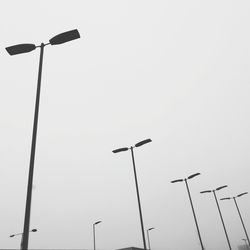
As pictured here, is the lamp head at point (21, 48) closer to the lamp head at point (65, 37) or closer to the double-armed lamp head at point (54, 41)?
the double-armed lamp head at point (54, 41)

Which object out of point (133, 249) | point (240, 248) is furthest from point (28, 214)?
point (240, 248)

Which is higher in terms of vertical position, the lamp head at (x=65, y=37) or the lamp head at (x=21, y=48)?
the lamp head at (x=65, y=37)

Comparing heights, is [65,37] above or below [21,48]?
above

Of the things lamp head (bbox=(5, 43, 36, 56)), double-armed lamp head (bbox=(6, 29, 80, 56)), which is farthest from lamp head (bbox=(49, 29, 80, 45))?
lamp head (bbox=(5, 43, 36, 56))

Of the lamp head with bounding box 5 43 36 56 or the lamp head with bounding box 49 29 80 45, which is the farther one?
the lamp head with bounding box 5 43 36 56

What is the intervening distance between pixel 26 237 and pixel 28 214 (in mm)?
574

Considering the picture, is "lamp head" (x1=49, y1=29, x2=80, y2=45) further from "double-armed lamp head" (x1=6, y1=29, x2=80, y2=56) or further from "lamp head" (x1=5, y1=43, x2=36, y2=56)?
"lamp head" (x1=5, y1=43, x2=36, y2=56)

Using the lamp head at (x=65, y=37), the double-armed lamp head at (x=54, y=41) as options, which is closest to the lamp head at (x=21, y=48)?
the double-armed lamp head at (x=54, y=41)

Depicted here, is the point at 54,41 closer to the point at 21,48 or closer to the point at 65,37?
the point at 65,37

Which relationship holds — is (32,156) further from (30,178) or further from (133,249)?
(133,249)

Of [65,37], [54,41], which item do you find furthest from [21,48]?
[65,37]

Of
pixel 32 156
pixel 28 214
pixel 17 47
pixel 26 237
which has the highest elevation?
pixel 17 47

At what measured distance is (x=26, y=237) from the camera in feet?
23.7

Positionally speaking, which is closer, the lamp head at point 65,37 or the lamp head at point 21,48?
the lamp head at point 65,37
